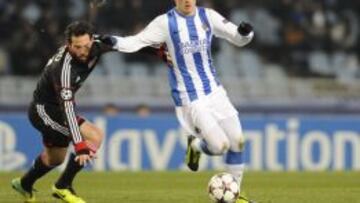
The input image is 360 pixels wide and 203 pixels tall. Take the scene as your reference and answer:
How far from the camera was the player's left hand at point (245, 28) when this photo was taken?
9.86 meters

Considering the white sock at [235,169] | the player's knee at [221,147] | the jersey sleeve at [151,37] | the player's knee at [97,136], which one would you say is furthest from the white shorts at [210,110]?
the player's knee at [97,136]

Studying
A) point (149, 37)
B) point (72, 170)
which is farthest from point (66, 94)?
point (149, 37)

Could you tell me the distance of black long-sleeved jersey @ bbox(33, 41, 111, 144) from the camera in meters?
9.63

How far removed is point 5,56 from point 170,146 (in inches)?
158

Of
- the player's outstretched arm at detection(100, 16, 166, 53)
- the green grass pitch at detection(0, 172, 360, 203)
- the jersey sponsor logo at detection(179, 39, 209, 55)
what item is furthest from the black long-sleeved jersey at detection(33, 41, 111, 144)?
the green grass pitch at detection(0, 172, 360, 203)

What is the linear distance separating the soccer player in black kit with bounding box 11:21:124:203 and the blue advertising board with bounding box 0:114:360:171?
24.4ft

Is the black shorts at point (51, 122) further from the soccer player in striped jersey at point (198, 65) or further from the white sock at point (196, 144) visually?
the white sock at point (196, 144)

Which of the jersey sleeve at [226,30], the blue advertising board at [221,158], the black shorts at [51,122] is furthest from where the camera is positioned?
the blue advertising board at [221,158]

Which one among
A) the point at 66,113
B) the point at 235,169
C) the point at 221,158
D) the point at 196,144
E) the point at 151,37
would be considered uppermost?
the point at 151,37

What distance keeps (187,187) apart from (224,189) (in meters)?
3.83

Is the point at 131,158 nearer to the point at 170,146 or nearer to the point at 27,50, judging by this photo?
the point at 170,146

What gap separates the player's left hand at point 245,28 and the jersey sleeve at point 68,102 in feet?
5.52

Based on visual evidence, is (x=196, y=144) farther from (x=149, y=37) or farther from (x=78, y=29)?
(x=78, y=29)

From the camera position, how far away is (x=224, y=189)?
31.4ft
